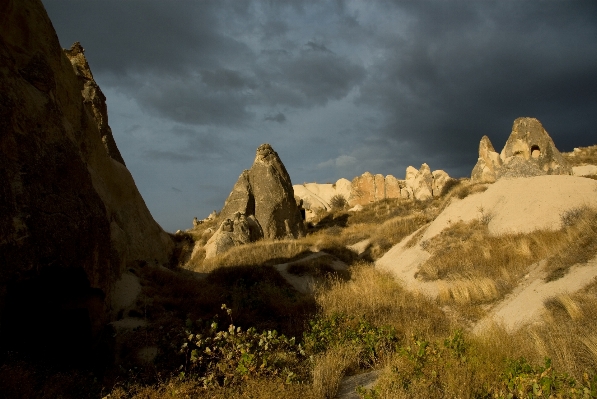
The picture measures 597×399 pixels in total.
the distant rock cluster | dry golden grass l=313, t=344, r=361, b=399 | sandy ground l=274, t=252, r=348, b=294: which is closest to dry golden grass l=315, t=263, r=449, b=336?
sandy ground l=274, t=252, r=348, b=294

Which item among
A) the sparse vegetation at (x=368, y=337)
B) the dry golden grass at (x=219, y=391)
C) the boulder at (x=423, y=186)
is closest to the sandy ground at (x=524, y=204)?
the sparse vegetation at (x=368, y=337)

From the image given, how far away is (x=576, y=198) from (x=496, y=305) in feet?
17.1

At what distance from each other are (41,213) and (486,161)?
2816 cm

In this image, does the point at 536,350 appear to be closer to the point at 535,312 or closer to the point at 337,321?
the point at 535,312

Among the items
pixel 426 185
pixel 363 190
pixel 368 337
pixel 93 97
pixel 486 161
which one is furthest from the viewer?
pixel 363 190

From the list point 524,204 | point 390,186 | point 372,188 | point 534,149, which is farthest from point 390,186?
point 524,204

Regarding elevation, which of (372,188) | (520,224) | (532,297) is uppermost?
(372,188)

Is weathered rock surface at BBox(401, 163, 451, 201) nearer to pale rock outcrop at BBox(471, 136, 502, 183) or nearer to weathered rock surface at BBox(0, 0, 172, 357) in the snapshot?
pale rock outcrop at BBox(471, 136, 502, 183)

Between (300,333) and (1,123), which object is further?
(300,333)

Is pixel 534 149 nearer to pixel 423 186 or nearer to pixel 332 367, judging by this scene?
pixel 423 186

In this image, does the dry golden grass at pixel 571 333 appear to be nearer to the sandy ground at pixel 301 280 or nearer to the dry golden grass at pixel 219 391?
the dry golden grass at pixel 219 391

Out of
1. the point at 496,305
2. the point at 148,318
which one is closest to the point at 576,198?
the point at 496,305

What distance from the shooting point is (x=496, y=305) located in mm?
7051

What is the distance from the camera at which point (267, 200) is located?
65.5 ft
